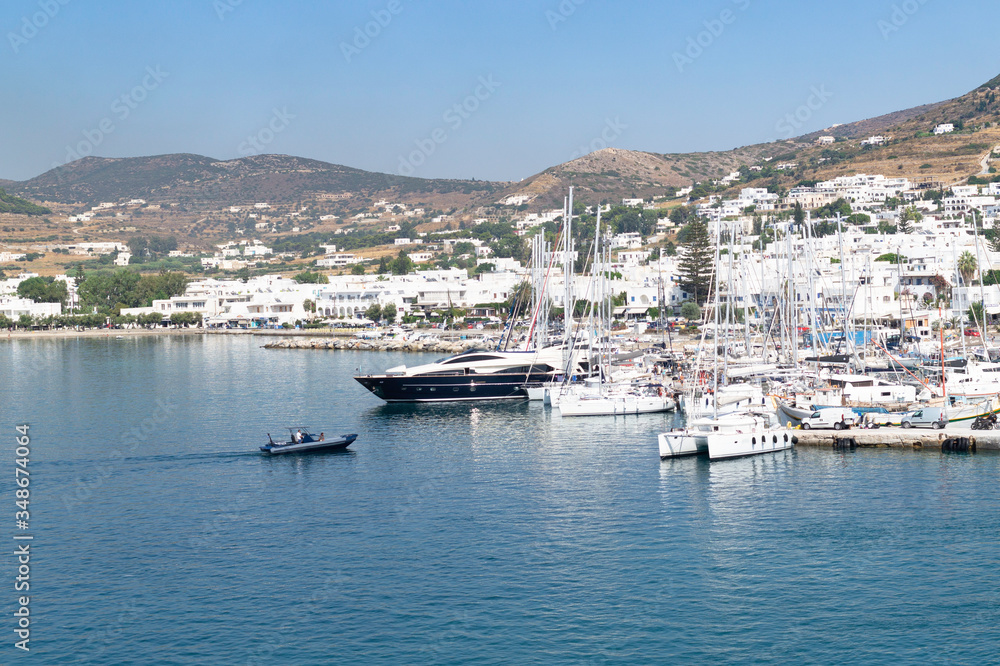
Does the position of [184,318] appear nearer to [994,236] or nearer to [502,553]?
[994,236]

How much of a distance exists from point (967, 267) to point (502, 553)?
232 feet

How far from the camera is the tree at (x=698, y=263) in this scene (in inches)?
3516

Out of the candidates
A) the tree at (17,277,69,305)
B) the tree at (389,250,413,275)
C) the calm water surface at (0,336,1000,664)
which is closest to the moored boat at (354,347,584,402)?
the calm water surface at (0,336,1000,664)

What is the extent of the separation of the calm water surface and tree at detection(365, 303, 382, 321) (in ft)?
238

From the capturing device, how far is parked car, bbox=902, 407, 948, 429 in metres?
33.0

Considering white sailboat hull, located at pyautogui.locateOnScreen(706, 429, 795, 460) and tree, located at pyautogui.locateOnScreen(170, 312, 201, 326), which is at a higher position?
tree, located at pyautogui.locateOnScreen(170, 312, 201, 326)

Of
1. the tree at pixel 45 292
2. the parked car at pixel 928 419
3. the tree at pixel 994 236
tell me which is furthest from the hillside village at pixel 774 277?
the parked car at pixel 928 419

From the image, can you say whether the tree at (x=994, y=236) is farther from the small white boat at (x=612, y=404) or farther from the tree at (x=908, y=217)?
the small white boat at (x=612, y=404)

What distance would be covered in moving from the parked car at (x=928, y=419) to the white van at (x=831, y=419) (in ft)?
5.88

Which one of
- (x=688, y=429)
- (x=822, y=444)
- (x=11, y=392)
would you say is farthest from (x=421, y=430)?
(x=11, y=392)

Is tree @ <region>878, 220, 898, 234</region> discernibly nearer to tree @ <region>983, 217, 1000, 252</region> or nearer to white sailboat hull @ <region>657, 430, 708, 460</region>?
tree @ <region>983, 217, 1000, 252</region>

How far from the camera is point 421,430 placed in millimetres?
39219

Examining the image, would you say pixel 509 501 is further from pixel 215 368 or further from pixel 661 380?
pixel 215 368

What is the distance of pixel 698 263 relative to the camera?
297 ft
